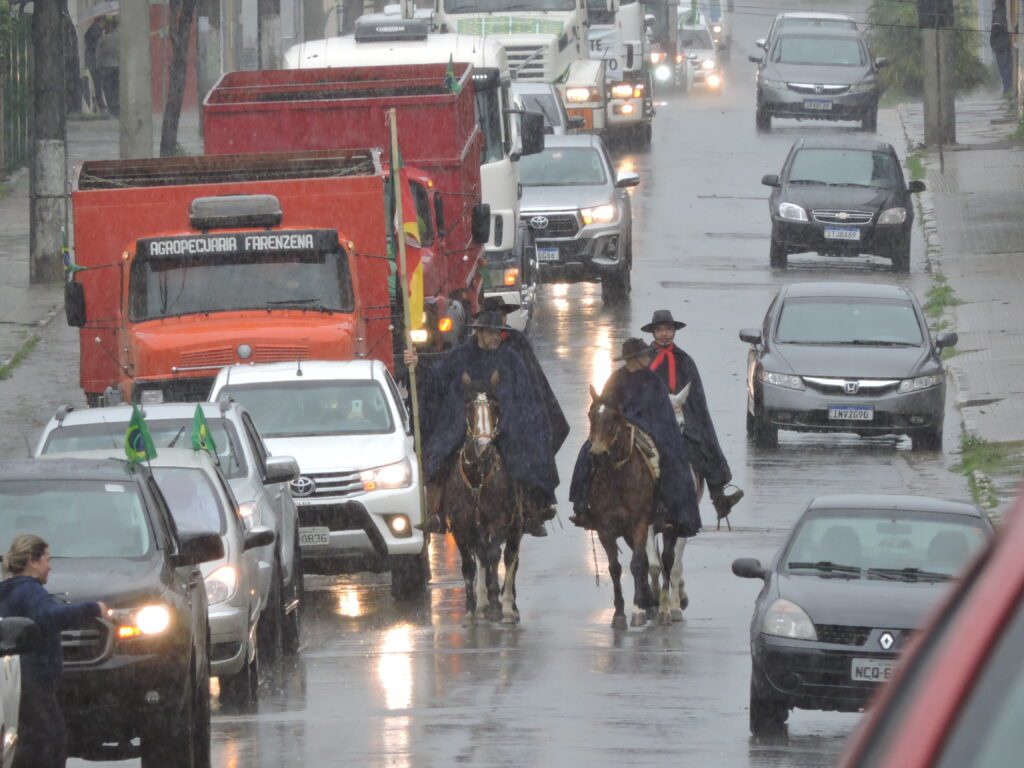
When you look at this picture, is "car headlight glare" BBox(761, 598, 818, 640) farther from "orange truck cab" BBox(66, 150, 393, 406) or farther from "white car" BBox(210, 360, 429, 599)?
"orange truck cab" BBox(66, 150, 393, 406)

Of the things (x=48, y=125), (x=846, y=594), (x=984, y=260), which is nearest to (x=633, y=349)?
(x=846, y=594)

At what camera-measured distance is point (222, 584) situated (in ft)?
39.8

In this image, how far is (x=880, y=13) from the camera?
60.8 m

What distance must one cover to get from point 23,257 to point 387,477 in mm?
17893

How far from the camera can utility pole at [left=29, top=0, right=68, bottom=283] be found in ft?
94.3

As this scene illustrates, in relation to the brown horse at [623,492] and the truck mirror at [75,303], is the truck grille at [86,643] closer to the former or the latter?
the brown horse at [623,492]

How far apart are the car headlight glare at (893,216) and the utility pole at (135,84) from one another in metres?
11.1

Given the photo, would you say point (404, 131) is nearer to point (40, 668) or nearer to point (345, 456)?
point (345, 456)

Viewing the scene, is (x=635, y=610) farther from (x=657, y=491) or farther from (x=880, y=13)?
(x=880, y=13)

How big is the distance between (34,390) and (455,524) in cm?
1110

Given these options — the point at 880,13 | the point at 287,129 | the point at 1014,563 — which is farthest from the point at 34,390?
the point at 880,13

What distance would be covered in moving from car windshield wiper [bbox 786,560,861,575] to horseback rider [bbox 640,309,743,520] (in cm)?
325

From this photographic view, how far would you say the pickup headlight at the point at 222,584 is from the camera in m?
12.0

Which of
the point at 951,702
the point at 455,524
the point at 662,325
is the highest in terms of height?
the point at 951,702
